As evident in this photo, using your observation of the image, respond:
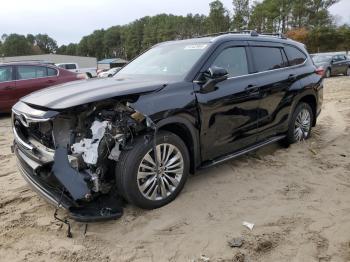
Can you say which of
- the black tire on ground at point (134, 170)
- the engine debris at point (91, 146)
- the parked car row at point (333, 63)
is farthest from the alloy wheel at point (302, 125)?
the parked car row at point (333, 63)

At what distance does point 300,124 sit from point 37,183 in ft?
14.3

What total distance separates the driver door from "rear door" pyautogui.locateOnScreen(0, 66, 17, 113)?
6.98 m

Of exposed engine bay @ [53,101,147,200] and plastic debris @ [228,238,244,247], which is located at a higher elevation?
exposed engine bay @ [53,101,147,200]

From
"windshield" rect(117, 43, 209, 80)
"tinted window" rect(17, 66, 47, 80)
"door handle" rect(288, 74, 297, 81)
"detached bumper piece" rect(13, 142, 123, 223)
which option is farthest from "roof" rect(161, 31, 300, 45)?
"tinted window" rect(17, 66, 47, 80)

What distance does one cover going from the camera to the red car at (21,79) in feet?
32.3

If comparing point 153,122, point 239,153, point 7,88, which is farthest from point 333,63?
point 153,122

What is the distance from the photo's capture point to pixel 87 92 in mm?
3783

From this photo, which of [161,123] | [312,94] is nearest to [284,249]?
[161,123]

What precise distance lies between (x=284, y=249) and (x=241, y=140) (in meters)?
1.87

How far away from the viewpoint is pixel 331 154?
19.4 ft

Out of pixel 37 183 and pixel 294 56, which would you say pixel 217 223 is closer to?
pixel 37 183

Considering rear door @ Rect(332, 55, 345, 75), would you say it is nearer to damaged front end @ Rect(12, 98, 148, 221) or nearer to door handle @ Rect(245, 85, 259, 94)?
door handle @ Rect(245, 85, 259, 94)

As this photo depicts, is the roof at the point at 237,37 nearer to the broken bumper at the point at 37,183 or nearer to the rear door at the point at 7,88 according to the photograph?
the broken bumper at the point at 37,183

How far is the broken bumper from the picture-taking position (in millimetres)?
3504
